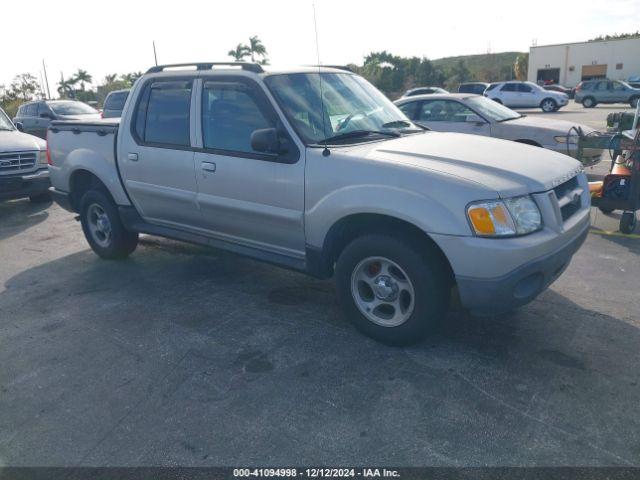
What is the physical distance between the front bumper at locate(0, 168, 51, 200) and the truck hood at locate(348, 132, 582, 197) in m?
6.60

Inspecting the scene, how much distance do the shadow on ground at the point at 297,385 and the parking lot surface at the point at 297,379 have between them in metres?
0.01

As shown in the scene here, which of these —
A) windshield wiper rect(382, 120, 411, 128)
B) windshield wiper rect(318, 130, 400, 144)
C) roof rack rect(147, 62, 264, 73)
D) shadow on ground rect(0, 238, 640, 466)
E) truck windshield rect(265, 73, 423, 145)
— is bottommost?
shadow on ground rect(0, 238, 640, 466)

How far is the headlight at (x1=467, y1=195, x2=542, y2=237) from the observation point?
3.16m

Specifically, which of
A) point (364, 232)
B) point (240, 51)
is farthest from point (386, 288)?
point (240, 51)

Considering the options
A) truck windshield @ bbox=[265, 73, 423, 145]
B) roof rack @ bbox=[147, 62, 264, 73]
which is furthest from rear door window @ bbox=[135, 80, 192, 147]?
truck windshield @ bbox=[265, 73, 423, 145]

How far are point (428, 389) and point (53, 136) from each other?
5.11m

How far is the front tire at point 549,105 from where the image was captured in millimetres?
27891

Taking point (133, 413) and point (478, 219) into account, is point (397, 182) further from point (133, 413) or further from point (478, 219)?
point (133, 413)

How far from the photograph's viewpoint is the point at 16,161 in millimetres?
8406

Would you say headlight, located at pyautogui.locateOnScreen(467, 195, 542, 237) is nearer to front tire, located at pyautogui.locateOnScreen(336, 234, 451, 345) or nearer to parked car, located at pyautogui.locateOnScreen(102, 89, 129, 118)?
front tire, located at pyautogui.locateOnScreen(336, 234, 451, 345)

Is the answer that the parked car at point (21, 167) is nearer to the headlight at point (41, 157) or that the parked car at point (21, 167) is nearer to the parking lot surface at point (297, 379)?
the headlight at point (41, 157)

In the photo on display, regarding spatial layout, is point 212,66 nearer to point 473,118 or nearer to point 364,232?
point 364,232

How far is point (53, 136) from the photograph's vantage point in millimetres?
6074

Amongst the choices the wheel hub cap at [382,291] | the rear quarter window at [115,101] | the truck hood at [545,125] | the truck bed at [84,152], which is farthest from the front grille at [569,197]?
the rear quarter window at [115,101]
